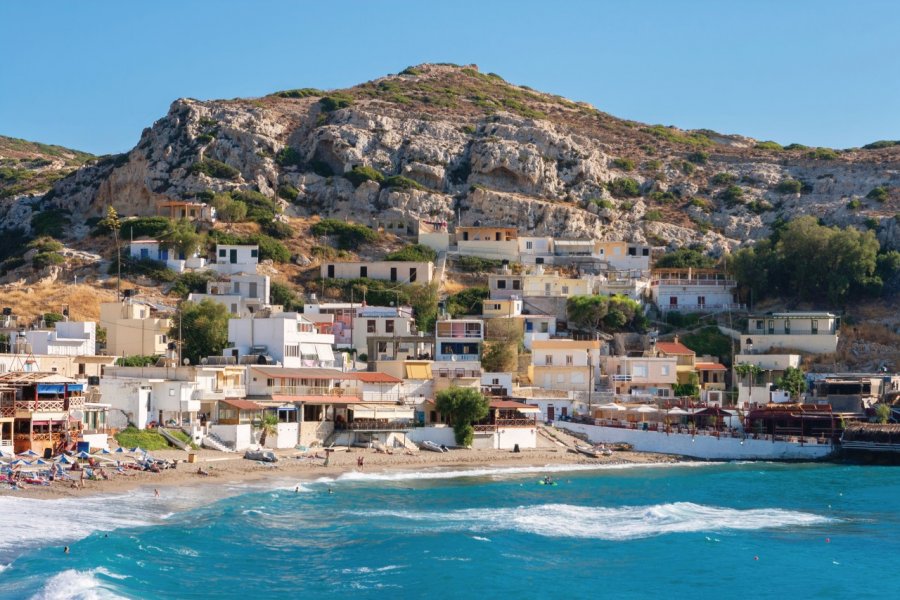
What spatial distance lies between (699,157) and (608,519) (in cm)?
9125

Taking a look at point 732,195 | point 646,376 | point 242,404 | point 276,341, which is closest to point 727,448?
point 646,376

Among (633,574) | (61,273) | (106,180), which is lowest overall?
(633,574)

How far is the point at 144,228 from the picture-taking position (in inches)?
3701

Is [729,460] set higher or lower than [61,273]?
lower

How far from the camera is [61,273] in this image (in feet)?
287

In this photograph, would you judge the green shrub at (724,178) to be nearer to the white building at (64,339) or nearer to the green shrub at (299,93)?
the green shrub at (299,93)

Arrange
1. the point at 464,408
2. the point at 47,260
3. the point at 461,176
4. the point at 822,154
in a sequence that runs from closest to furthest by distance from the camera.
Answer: the point at 464,408, the point at 47,260, the point at 461,176, the point at 822,154

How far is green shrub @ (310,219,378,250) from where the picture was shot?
9915 centimetres

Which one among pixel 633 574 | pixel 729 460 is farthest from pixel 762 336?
pixel 633 574

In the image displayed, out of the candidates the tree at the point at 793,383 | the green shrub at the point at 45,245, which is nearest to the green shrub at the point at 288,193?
the green shrub at the point at 45,245

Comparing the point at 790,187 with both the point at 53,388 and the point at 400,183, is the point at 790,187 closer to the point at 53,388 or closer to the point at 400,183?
the point at 400,183

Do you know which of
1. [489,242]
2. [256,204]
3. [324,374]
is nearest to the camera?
[324,374]

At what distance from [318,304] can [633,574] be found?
49949mm

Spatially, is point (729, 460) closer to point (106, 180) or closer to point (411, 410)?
point (411, 410)
